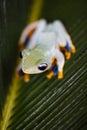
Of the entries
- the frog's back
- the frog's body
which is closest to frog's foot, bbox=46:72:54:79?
the frog's body

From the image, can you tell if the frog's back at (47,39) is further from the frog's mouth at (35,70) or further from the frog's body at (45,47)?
the frog's mouth at (35,70)

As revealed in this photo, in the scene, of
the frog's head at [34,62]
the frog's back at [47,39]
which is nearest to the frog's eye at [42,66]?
the frog's head at [34,62]

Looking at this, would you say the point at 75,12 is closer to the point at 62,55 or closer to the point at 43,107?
the point at 62,55

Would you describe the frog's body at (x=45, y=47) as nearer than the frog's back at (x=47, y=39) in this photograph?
Yes

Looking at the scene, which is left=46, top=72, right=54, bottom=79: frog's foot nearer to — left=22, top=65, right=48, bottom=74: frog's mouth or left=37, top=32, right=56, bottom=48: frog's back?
left=22, top=65, right=48, bottom=74: frog's mouth

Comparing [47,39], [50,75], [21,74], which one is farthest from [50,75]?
[47,39]

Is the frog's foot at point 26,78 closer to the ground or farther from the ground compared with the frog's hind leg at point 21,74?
farther from the ground

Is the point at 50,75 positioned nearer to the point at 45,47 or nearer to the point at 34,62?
the point at 34,62
